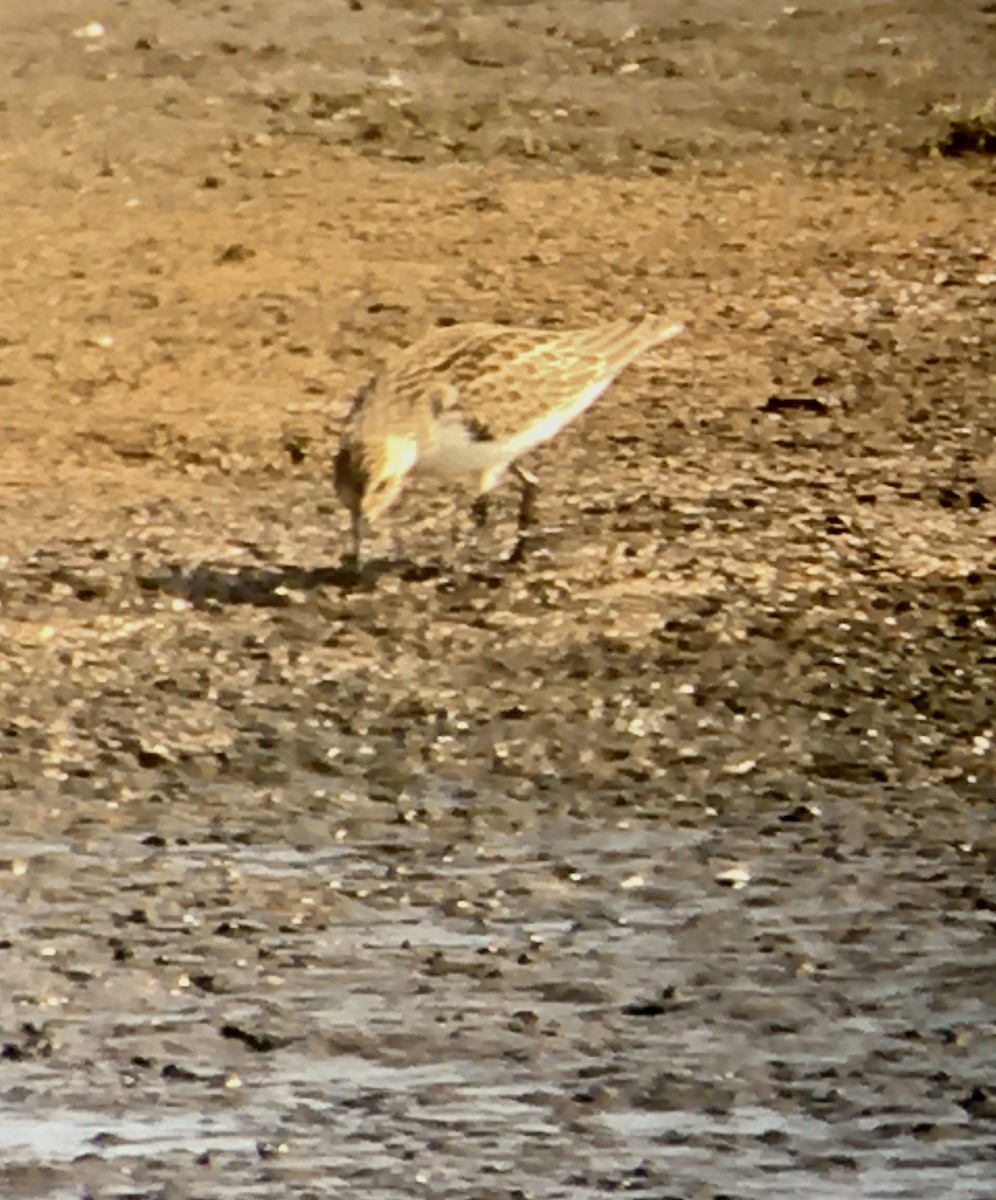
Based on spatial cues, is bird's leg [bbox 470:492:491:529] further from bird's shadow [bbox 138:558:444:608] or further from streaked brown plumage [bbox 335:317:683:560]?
bird's shadow [bbox 138:558:444:608]

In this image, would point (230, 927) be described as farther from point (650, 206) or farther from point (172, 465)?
point (650, 206)

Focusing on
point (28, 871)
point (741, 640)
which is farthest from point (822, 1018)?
point (741, 640)

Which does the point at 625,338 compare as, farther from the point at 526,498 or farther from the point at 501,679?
the point at 501,679

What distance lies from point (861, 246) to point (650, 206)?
1.00 meters

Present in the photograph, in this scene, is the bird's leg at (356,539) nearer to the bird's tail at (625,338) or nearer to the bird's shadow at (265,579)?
the bird's shadow at (265,579)

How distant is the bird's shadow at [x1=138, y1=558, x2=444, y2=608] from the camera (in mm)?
7949

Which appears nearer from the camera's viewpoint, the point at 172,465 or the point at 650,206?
the point at 172,465

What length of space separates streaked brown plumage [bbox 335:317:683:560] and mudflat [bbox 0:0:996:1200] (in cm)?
20

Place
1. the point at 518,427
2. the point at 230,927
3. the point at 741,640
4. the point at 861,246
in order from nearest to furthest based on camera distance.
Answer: the point at 230,927 → the point at 741,640 → the point at 518,427 → the point at 861,246

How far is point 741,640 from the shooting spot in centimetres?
766

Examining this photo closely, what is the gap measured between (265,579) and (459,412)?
0.73m

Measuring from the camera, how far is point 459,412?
27.9 ft

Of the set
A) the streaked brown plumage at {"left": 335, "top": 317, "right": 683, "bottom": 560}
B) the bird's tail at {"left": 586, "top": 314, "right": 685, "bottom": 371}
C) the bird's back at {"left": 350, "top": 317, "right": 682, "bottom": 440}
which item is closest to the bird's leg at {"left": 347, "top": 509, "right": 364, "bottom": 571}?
the streaked brown plumage at {"left": 335, "top": 317, "right": 683, "bottom": 560}

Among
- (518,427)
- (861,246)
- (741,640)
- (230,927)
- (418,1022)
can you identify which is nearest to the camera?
(418,1022)
